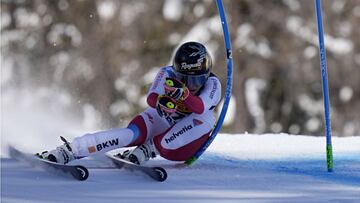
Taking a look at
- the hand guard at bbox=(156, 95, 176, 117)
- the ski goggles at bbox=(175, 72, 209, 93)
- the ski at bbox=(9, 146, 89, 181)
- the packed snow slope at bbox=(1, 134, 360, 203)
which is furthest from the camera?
the ski goggles at bbox=(175, 72, 209, 93)

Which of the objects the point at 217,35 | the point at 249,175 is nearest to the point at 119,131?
the point at 249,175

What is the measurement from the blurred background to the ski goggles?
9.73m

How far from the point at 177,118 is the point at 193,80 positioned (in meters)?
0.29

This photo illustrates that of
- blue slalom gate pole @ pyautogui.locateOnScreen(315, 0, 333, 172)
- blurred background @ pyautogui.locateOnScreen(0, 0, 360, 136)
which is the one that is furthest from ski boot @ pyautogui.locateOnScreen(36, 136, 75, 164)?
blurred background @ pyautogui.locateOnScreen(0, 0, 360, 136)

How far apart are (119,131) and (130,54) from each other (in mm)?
11865

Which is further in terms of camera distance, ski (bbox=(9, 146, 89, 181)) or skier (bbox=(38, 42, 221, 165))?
skier (bbox=(38, 42, 221, 165))

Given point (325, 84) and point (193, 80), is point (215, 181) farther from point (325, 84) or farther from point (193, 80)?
point (325, 84)

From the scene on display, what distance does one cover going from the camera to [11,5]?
17672 mm

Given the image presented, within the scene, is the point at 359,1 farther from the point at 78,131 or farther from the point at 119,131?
the point at 119,131

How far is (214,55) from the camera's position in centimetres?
1495

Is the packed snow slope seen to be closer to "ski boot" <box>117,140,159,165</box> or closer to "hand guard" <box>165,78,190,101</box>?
"ski boot" <box>117,140,159,165</box>

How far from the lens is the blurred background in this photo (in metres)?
Answer: 15.7

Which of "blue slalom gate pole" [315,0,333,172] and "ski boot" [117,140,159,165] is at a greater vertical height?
"blue slalom gate pole" [315,0,333,172]

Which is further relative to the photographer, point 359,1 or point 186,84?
point 359,1
